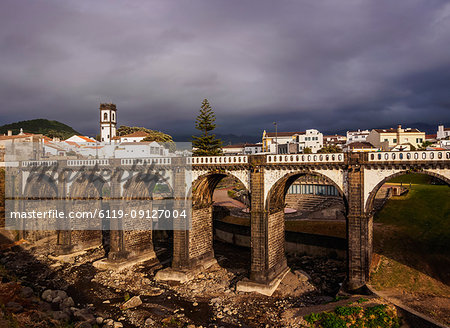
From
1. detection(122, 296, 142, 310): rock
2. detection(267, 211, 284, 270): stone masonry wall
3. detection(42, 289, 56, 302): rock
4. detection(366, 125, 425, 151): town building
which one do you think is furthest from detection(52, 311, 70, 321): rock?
detection(366, 125, 425, 151): town building

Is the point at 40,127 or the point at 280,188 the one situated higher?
the point at 40,127

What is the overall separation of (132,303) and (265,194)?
1291 centimetres

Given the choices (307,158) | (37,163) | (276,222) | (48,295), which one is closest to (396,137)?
Result: (276,222)

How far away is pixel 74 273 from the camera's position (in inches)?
1195

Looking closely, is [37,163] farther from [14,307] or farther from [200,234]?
[200,234]

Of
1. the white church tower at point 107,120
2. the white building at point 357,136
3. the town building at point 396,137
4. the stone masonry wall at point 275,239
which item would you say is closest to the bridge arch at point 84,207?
the stone masonry wall at point 275,239

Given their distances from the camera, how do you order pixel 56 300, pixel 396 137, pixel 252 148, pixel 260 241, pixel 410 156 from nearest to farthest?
1. pixel 410 156
2. pixel 56 300
3. pixel 260 241
4. pixel 396 137
5. pixel 252 148

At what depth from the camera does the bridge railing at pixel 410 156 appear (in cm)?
1903

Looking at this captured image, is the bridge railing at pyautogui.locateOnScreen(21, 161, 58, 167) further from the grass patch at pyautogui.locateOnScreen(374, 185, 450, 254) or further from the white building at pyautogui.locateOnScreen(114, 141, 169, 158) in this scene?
the grass patch at pyautogui.locateOnScreen(374, 185, 450, 254)

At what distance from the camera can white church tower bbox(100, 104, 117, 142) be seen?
73625 mm

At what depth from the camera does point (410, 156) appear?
19.8 meters

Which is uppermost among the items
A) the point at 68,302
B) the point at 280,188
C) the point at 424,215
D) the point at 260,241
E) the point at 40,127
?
the point at 40,127

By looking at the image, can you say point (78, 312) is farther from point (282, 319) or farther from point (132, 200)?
point (282, 319)

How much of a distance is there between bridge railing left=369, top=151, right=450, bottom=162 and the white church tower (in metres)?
64.5
